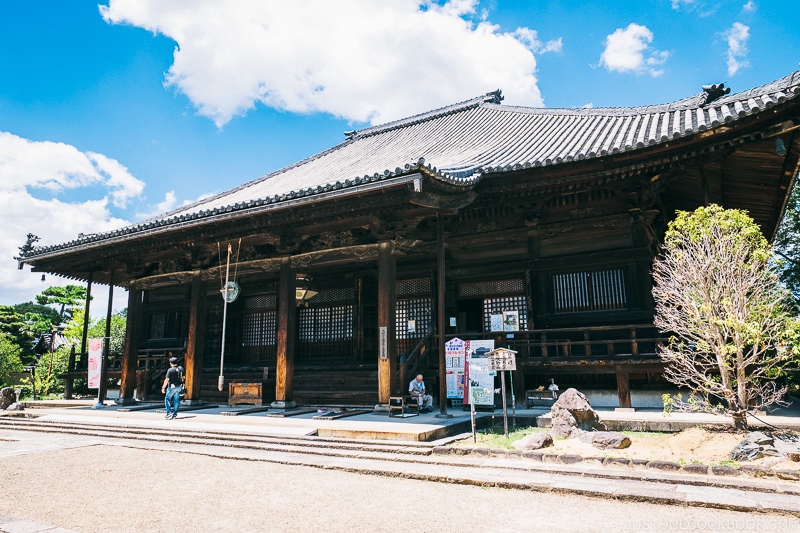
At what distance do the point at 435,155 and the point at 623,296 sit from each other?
6.56m

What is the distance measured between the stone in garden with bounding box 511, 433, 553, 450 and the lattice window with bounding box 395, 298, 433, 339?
642cm

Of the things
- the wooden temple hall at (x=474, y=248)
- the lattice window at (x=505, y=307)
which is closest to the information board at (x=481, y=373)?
the wooden temple hall at (x=474, y=248)

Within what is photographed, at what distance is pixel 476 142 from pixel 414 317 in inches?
222

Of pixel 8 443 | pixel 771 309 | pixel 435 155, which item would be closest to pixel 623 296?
pixel 771 309

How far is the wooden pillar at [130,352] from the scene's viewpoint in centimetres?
1390

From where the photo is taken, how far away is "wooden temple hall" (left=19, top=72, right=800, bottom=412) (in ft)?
30.1

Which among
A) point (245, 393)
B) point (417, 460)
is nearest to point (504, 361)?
point (417, 460)

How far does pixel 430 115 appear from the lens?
20797 millimetres

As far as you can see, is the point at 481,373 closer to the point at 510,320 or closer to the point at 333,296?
the point at 510,320

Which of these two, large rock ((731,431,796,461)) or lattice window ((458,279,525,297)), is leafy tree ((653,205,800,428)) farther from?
lattice window ((458,279,525,297))

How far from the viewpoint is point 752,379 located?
6422 millimetres

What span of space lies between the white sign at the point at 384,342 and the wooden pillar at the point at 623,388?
4.54m

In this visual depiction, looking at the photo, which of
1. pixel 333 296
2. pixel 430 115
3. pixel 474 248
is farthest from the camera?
pixel 430 115

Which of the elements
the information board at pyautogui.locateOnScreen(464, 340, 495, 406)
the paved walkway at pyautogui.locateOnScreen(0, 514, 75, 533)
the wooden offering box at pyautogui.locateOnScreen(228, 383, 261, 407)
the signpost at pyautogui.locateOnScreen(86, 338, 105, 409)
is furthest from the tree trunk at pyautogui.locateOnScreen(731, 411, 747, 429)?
the signpost at pyautogui.locateOnScreen(86, 338, 105, 409)
